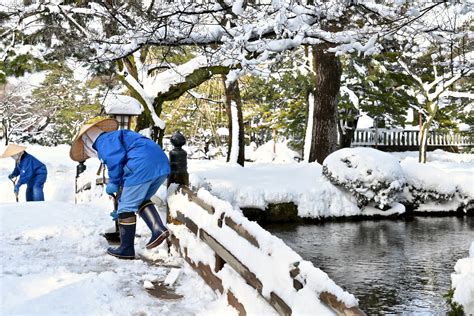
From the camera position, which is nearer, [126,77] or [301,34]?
[301,34]

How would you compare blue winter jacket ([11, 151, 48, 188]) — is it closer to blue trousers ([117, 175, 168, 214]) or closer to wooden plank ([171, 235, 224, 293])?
blue trousers ([117, 175, 168, 214])

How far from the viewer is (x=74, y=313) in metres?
3.75

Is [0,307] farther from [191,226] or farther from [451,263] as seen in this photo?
[451,263]

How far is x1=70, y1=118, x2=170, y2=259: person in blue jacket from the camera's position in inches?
204

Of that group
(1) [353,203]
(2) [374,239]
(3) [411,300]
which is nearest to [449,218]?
(1) [353,203]

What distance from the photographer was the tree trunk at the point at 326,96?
14172mm

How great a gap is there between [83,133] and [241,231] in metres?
2.46

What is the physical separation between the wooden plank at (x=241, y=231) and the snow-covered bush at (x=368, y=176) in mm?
8051

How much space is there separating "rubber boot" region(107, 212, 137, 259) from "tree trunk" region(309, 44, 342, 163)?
31.9ft

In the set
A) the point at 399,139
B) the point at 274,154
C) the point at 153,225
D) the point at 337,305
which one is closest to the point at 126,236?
the point at 153,225

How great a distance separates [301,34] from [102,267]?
15.7 feet

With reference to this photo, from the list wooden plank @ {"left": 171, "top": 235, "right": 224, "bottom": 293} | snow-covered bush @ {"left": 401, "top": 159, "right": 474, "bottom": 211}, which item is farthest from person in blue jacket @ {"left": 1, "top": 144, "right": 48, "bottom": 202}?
snow-covered bush @ {"left": 401, "top": 159, "right": 474, "bottom": 211}

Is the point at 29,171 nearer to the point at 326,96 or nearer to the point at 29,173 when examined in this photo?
the point at 29,173

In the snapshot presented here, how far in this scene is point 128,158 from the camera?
5.20 m
